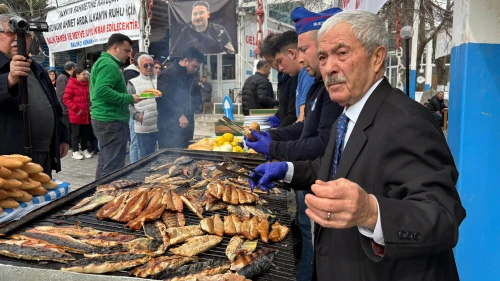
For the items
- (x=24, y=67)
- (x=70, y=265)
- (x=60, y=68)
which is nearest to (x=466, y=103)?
(x=70, y=265)

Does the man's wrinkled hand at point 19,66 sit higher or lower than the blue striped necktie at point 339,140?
higher

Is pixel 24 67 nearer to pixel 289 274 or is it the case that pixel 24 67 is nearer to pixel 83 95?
pixel 289 274

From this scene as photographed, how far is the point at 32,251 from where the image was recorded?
214 centimetres

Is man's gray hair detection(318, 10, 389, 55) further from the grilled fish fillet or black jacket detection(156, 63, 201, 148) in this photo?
black jacket detection(156, 63, 201, 148)

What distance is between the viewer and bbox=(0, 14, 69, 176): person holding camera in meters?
3.67

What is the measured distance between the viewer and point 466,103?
2812mm

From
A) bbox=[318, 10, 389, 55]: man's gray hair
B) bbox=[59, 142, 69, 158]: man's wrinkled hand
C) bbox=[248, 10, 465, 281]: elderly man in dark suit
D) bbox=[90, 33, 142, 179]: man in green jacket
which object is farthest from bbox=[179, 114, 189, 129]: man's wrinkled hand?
bbox=[318, 10, 389, 55]: man's gray hair

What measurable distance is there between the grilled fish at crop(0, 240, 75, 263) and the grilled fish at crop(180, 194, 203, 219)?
1.12 m

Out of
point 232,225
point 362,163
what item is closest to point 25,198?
point 232,225

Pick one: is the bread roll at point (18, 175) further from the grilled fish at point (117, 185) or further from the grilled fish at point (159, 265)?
the grilled fish at point (159, 265)

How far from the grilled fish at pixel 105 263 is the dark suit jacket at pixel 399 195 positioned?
41.3 inches

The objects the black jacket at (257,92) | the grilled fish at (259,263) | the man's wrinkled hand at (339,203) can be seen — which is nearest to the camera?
the man's wrinkled hand at (339,203)

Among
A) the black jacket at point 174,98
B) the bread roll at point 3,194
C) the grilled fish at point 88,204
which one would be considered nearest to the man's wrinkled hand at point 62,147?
the grilled fish at point 88,204

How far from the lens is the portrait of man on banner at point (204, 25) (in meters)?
10.6
